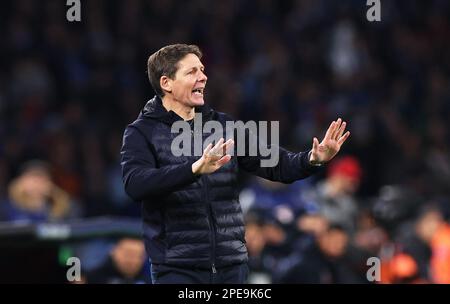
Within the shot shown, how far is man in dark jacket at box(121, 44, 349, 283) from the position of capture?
5.36 m

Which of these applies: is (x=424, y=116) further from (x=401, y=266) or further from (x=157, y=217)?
(x=157, y=217)

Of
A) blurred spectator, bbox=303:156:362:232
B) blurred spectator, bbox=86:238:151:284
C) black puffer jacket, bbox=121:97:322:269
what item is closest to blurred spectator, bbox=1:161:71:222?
blurred spectator, bbox=303:156:362:232

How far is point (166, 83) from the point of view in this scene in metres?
5.56

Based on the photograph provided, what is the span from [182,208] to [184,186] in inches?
7.3

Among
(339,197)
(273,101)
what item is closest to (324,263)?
(339,197)

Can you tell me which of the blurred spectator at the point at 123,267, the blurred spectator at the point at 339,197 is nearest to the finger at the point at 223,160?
the blurred spectator at the point at 123,267

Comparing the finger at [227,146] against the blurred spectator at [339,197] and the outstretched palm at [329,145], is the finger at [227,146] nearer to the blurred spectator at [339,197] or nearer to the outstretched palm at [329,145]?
the outstretched palm at [329,145]

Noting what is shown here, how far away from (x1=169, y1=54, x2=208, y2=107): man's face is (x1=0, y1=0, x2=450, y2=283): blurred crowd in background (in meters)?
4.05

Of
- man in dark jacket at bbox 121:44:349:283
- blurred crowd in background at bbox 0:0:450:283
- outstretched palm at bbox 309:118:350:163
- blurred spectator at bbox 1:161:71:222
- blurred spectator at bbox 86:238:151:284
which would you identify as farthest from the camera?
blurred crowd in background at bbox 0:0:450:283

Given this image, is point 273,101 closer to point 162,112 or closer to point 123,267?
point 123,267

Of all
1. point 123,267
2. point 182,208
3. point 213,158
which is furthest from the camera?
point 123,267

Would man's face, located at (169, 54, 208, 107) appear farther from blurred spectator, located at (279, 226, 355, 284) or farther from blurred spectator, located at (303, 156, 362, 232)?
blurred spectator, located at (303, 156, 362, 232)

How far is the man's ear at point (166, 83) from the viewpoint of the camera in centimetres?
555

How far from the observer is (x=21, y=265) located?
7.20 metres
